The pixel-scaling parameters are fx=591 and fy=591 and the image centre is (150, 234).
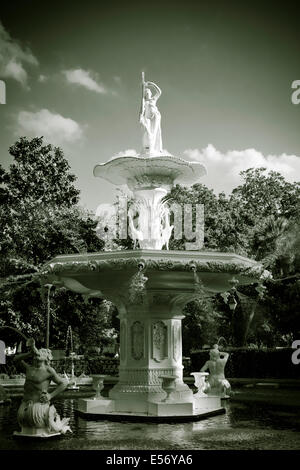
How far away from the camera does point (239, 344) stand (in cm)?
3012

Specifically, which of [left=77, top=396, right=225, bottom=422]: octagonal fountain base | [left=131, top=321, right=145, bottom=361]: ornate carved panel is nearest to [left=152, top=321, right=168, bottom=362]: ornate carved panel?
[left=131, top=321, right=145, bottom=361]: ornate carved panel

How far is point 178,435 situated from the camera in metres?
9.12

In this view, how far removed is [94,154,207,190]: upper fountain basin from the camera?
13297mm

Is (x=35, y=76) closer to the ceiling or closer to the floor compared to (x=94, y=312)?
closer to the ceiling

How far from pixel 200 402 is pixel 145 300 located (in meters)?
2.44

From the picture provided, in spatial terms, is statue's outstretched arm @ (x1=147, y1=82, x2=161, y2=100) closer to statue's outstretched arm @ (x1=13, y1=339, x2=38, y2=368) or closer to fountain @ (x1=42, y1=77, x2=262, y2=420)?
fountain @ (x1=42, y1=77, x2=262, y2=420)

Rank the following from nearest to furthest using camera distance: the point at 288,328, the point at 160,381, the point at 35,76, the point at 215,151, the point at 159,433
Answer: the point at 159,433
the point at 160,381
the point at 35,76
the point at 288,328
the point at 215,151

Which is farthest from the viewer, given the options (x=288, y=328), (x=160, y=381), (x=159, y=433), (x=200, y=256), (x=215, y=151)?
(x=215, y=151)

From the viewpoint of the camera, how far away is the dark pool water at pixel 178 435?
8.16 meters

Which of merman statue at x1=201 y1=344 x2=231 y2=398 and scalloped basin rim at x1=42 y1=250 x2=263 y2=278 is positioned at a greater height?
scalloped basin rim at x1=42 y1=250 x2=263 y2=278

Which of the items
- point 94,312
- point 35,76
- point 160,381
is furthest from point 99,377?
point 94,312

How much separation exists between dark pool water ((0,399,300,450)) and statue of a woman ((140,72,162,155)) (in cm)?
616

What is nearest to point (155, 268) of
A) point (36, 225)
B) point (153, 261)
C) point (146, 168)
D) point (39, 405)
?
point (153, 261)
